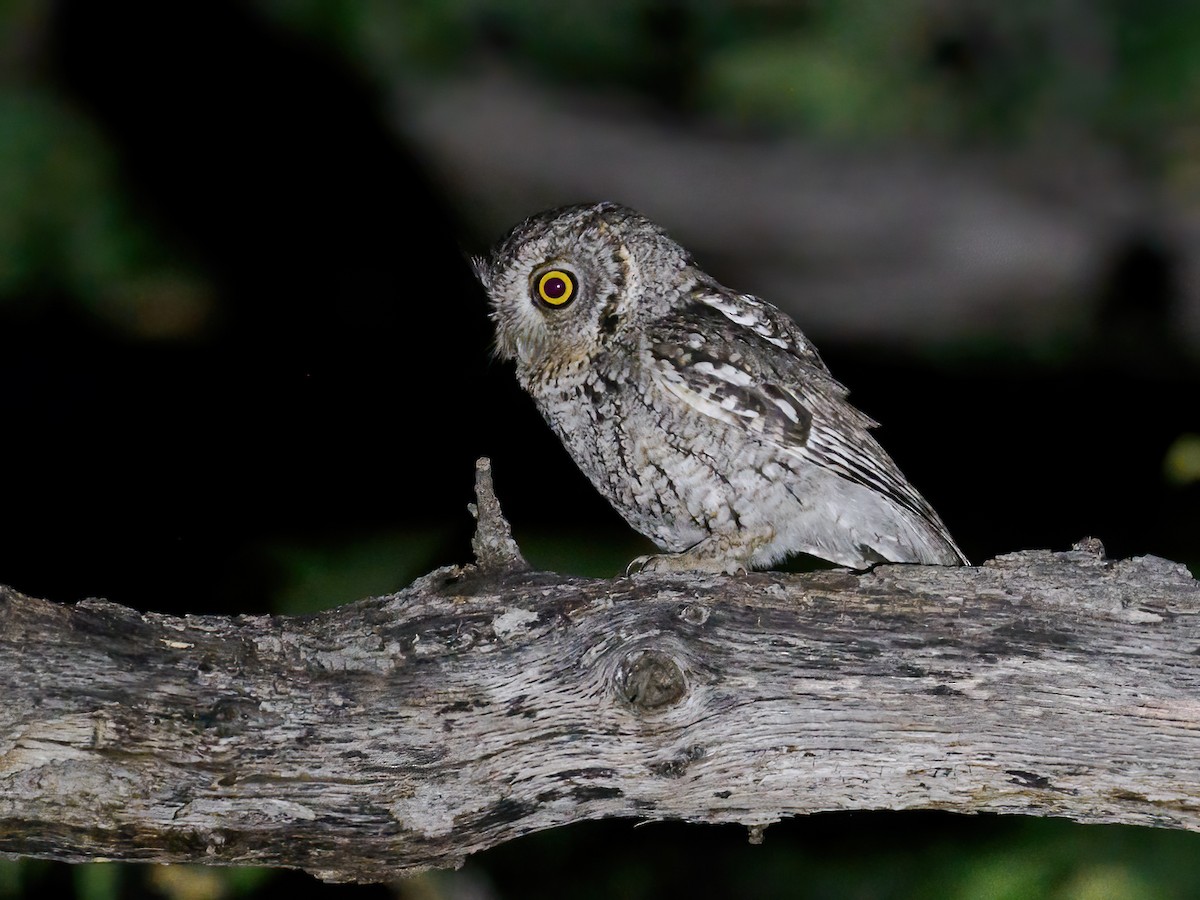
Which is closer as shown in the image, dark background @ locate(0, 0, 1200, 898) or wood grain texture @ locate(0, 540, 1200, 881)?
wood grain texture @ locate(0, 540, 1200, 881)

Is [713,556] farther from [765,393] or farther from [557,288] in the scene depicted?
[557,288]

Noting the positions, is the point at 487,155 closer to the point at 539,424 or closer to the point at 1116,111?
the point at 539,424

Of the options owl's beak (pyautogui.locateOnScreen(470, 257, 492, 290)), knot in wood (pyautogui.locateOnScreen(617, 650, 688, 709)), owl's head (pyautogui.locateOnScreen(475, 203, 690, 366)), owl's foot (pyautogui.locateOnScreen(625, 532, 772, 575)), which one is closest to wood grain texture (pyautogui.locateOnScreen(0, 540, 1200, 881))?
knot in wood (pyautogui.locateOnScreen(617, 650, 688, 709))

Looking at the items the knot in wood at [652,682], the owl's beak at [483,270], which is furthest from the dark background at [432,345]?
the knot in wood at [652,682]

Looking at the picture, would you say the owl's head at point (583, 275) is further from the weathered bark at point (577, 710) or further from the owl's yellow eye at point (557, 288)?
the weathered bark at point (577, 710)

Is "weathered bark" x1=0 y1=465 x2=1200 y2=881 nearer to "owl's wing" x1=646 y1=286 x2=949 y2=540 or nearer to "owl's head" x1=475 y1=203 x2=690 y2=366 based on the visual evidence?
"owl's wing" x1=646 y1=286 x2=949 y2=540

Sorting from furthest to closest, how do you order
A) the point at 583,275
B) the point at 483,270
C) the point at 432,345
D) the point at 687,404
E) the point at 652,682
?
the point at 432,345 < the point at 483,270 < the point at 583,275 < the point at 687,404 < the point at 652,682

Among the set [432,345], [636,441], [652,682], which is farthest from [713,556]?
[432,345]
